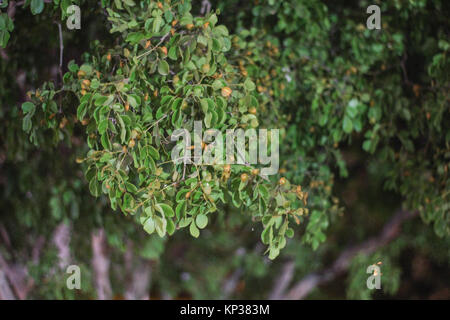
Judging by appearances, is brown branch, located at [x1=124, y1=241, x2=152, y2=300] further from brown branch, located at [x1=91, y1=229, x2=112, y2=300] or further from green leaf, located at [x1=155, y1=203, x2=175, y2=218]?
green leaf, located at [x1=155, y1=203, x2=175, y2=218]

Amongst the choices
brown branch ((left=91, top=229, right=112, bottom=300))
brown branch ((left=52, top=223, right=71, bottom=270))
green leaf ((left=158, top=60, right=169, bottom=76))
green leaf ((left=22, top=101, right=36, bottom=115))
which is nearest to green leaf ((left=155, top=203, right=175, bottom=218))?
green leaf ((left=158, top=60, right=169, bottom=76))

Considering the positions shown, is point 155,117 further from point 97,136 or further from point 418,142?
point 418,142

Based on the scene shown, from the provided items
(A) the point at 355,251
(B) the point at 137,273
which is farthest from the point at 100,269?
(A) the point at 355,251

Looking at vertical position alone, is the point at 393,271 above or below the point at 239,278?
above

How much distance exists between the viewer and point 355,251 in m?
5.33

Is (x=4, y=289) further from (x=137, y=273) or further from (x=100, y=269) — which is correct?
(x=137, y=273)

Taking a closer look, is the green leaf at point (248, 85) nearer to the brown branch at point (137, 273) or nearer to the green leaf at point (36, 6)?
the green leaf at point (36, 6)

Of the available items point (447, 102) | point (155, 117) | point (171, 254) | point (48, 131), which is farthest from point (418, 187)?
point (171, 254)

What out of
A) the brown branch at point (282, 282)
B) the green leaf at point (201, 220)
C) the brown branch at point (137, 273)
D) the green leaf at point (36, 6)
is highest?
the green leaf at point (36, 6)

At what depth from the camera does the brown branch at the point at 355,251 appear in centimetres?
507

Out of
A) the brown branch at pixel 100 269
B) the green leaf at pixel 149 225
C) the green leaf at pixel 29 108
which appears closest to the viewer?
the green leaf at pixel 149 225

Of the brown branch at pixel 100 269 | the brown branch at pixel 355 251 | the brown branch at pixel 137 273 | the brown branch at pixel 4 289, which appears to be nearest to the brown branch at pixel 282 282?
the brown branch at pixel 355 251

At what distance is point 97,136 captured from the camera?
177cm

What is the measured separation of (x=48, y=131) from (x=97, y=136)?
1.01 meters
